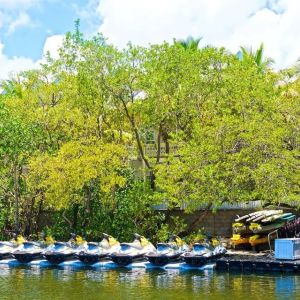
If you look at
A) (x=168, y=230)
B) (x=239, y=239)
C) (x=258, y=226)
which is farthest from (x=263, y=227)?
(x=168, y=230)

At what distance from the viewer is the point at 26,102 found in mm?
38812

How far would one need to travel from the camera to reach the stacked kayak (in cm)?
3145

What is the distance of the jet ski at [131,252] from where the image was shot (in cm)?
2978

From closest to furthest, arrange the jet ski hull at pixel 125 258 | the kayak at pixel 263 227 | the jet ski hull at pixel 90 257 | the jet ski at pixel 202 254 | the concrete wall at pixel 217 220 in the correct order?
the jet ski at pixel 202 254 → the jet ski hull at pixel 125 258 → the jet ski hull at pixel 90 257 → the kayak at pixel 263 227 → the concrete wall at pixel 217 220

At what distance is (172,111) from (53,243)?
9.63m

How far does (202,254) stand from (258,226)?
14.5ft

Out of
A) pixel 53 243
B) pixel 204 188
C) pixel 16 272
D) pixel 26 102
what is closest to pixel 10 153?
pixel 26 102

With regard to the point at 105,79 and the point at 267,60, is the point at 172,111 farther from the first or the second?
the point at 267,60

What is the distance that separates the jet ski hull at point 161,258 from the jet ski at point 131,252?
3.39ft

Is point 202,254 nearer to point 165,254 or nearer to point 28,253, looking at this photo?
point 165,254

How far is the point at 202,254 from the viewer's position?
28.3m

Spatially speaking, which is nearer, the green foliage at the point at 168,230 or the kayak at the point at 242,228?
the kayak at the point at 242,228

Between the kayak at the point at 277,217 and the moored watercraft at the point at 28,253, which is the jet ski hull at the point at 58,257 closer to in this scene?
the moored watercraft at the point at 28,253

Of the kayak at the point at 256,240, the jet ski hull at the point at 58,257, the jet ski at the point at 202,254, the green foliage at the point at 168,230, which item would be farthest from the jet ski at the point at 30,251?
the kayak at the point at 256,240
